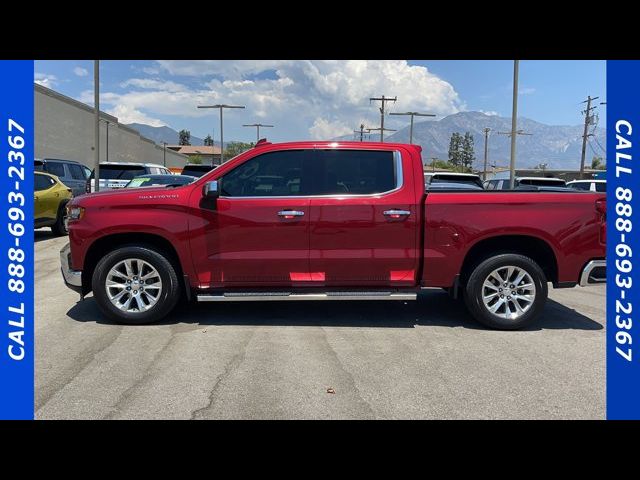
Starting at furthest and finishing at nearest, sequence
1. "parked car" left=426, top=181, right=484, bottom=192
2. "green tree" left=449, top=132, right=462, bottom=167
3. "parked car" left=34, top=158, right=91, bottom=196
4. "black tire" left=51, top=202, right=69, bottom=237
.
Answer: "green tree" left=449, top=132, right=462, bottom=167, "parked car" left=34, top=158, right=91, bottom=196, "black tire" left=51, top=202, right=69, bottom=237, "parked car" left=426, top=181, right=484, bottom=192

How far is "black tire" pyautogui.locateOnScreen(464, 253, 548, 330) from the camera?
525 centimetres

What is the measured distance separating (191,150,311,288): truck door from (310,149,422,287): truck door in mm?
176

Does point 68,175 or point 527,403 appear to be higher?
point 68,175

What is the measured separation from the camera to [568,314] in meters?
6.05

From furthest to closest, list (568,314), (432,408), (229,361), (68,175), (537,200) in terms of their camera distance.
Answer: (68,175) → (568,314) → (537,200) → (229,361) → (432,408)

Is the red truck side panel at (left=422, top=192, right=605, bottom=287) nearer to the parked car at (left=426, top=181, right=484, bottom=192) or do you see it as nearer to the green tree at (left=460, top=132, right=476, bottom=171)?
the parked car at (left=426, top=181, right=484, bottom=192)

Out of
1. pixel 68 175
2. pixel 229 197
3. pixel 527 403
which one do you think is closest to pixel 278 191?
pixel 229 197

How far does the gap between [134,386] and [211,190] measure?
2197 millimetres

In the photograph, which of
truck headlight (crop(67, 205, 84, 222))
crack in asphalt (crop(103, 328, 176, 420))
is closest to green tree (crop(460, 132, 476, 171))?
truck headlight (crop(67, 205, 84, 222))

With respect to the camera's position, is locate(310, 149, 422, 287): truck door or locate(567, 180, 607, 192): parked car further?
locate(567, 180, 607, 192): parked car

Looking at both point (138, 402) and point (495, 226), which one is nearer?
point (138, 402)

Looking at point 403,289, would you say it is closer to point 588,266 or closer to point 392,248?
point 392,248

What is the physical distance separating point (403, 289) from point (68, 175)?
13.1 m

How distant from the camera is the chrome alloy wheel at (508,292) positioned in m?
5.29
